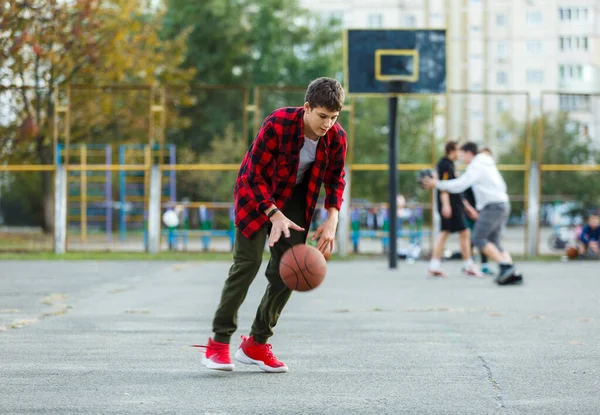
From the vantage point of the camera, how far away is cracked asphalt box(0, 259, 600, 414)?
523 centimetres

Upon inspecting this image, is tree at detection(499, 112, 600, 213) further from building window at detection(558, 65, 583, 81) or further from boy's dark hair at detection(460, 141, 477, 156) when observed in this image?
building window at detection(558, 65, 583, 81)

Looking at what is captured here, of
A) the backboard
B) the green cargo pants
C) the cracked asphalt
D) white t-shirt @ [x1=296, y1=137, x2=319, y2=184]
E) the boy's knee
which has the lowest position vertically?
the cracked asphalt

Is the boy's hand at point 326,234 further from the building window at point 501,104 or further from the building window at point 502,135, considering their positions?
the building window at point 501,104

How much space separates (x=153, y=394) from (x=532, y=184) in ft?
54.3

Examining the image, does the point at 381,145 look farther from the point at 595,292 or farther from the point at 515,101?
the point at 595,292

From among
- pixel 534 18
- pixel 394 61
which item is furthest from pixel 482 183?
pixel 534 18

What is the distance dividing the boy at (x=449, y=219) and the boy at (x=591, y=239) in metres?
6.43

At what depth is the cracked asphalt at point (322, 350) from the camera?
17.2 feet

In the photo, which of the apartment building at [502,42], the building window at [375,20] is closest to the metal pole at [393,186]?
the building window at [375,20]

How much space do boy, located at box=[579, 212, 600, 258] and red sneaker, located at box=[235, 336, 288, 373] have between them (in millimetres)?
15701

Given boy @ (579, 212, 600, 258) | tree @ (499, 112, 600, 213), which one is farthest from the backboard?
tree @ (499, 112, 600, 213)

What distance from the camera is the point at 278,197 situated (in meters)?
6.11

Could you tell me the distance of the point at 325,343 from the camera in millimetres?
7621

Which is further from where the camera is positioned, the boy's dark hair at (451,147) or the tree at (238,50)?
the tree at (238,50)
